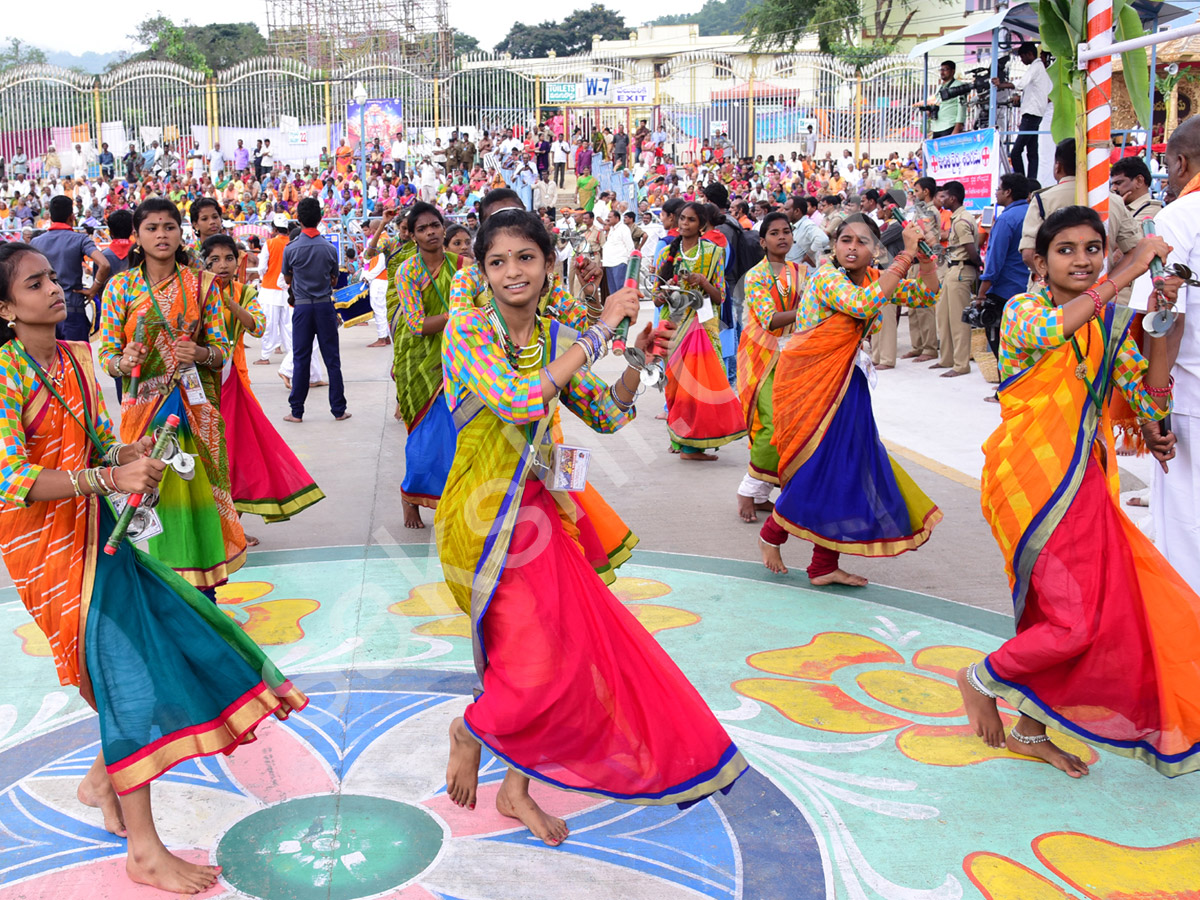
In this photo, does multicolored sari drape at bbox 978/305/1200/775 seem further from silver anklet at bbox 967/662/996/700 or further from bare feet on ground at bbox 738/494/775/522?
bare feet on ground at bbox 738/494/775/522

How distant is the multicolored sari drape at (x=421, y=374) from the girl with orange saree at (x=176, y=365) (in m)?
1.25

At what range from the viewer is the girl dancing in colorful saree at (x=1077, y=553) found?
10.8 ft

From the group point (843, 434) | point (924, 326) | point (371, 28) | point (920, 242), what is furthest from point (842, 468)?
point (371, 28)

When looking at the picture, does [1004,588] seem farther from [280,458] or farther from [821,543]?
[280,458]

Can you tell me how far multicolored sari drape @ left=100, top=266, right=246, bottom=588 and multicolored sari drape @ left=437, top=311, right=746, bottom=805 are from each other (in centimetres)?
207

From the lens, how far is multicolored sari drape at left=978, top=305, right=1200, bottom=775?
10.7 ft

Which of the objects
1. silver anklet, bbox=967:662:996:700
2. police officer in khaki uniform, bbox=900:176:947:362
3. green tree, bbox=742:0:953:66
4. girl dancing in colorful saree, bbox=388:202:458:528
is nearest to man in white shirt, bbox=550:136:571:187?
green tree, bbox=742:0:953:66

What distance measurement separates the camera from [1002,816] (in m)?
3.22

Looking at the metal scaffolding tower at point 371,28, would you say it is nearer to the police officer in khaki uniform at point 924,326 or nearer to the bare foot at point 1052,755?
the police officer in khaki uniform at point 924,326

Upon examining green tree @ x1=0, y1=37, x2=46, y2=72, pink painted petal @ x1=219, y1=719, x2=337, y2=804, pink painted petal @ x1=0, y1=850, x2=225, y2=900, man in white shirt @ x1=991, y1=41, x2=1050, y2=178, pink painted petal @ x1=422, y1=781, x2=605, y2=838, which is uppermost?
green tree @ x1=0, y1=37, x2=46, y2=72

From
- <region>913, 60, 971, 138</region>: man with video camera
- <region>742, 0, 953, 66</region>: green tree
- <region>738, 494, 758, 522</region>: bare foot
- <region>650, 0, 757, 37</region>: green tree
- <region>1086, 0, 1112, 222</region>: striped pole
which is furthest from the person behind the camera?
<region>650, 0, 757, 37</region>: green tree

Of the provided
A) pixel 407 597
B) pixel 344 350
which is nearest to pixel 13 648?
pixel 407 597

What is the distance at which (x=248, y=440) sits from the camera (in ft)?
19.1

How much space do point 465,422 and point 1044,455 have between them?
1746mm
